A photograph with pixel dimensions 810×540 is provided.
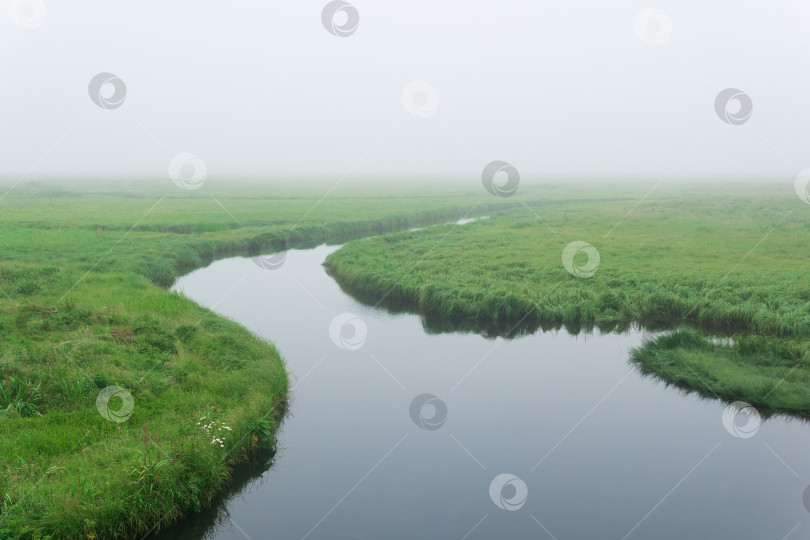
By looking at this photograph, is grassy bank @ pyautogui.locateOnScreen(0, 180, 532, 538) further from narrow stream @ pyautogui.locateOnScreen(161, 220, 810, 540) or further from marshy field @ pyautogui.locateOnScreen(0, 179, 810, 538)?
narrow stream @ pyautogui.locateOnScreen(161, 220, 810, 540)

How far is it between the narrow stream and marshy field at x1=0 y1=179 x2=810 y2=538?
23.9 inches

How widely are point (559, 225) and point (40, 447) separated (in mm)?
37103

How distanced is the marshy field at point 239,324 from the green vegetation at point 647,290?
7cm

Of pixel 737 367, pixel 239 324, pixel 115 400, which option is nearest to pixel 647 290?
pixel 737 367

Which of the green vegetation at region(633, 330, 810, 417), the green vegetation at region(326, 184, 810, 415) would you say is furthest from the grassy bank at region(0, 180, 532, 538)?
the green vegetation at region(633, 330, 810, 417)

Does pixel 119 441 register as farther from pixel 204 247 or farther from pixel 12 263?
pixel 204 247

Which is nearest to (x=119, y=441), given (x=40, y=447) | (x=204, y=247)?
(x=40, y=447)

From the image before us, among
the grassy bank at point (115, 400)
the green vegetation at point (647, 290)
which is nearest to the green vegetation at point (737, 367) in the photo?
the green vegetation at point (647, 290)

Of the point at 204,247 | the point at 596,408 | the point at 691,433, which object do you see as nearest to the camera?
the point at 691,433

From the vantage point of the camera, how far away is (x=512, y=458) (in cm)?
1076

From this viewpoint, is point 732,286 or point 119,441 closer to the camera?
point 119,441

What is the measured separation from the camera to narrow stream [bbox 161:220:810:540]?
8812mm

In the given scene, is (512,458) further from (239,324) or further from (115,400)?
(239,324)

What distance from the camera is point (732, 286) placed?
64.6 feet
